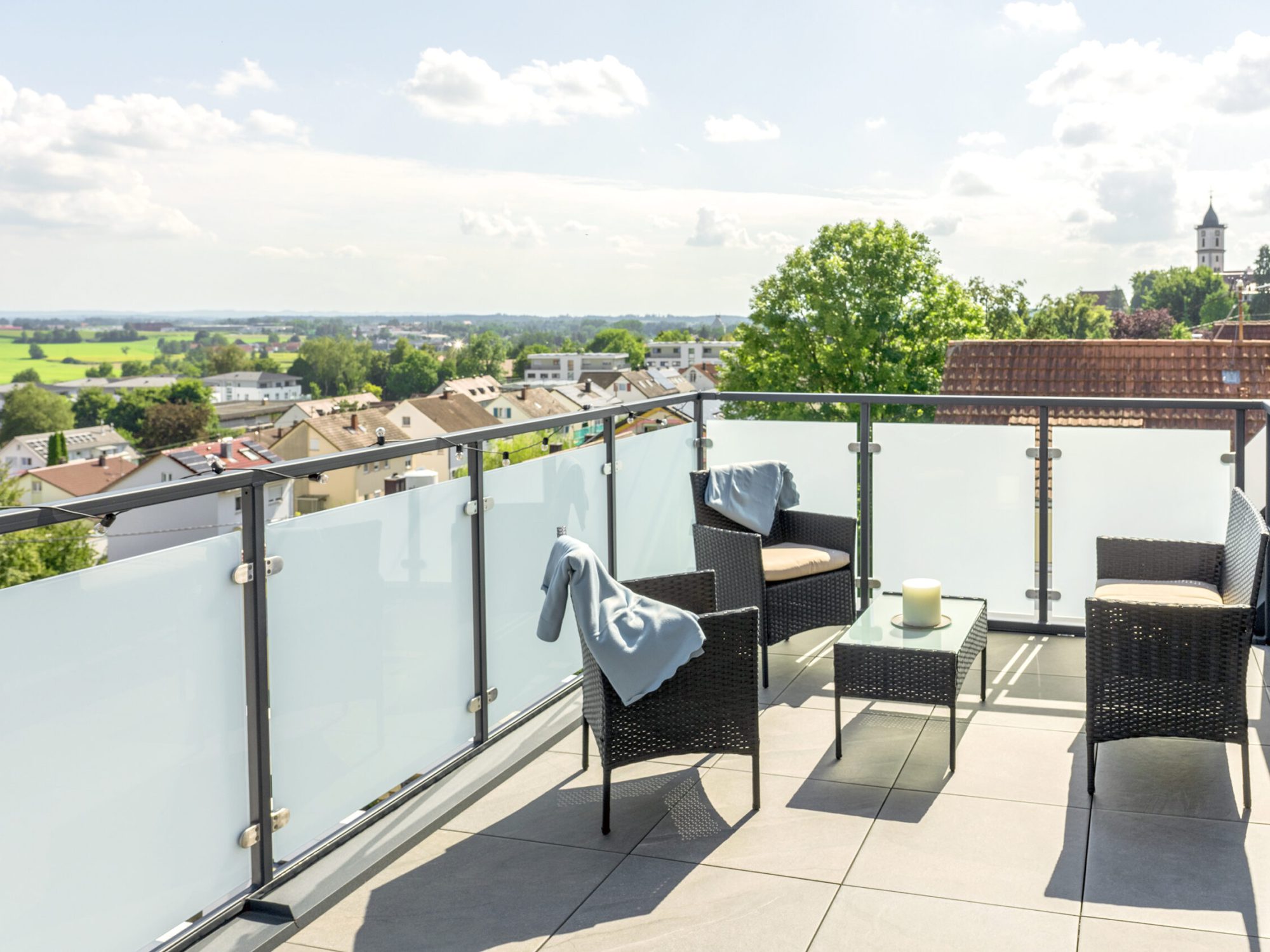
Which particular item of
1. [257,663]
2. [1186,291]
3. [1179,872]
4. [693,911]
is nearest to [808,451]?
[1179,872]

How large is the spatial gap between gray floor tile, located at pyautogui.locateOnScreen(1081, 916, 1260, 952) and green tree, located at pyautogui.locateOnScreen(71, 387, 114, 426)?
8275 centimetres

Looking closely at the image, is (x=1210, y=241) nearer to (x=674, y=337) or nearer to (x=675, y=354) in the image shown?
(x=675, y=354)

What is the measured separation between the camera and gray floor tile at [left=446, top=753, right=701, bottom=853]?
10.6 feet

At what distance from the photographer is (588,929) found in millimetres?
2693

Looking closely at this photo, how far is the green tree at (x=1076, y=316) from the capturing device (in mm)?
66188

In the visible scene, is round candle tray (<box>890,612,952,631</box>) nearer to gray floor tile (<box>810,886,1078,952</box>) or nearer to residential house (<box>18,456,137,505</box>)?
gray floor tile (<box>810,886,1078,952</box>)

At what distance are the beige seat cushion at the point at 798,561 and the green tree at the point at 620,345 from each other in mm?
87879

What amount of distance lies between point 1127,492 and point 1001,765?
2.00 meters

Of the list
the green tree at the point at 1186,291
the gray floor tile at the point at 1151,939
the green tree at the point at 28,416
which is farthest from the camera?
the green tree at the point at 1186,291

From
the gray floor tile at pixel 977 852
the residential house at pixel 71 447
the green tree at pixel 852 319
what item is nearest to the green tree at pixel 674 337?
A: the residential house at pixel 71 447

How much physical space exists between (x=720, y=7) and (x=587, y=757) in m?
48.4

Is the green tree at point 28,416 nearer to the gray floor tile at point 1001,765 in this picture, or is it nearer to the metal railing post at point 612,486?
the metal railing post at point 612,486

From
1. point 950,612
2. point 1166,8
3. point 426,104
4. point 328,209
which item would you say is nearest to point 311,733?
point 950,612

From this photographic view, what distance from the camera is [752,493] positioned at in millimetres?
5129
